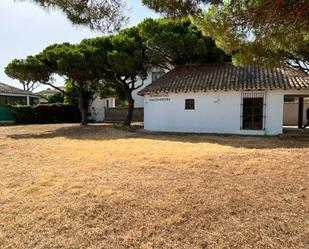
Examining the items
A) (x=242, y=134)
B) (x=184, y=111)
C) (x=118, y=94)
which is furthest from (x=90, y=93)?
(x=242, y=134)

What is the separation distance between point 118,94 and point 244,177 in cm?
2303

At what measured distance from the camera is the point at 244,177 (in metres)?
7.60

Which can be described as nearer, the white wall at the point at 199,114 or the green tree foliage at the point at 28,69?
the white wall at the point at 199,114

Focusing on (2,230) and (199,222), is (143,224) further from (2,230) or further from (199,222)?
(2,230)

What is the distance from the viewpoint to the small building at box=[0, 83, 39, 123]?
1237 inches

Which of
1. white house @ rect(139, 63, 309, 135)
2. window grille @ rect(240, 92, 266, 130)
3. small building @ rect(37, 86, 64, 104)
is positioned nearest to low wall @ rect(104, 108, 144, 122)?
small building @ rect(37, 86, 64, 104)

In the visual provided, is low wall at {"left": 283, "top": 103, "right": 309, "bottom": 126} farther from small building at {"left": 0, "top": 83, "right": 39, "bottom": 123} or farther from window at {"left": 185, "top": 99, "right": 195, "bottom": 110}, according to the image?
→ small building at {"left": 0, "top": 83, "right": 39, "bottom": 123}

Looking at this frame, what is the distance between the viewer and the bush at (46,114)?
30.4 meters

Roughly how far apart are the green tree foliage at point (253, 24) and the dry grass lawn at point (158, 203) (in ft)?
9.03

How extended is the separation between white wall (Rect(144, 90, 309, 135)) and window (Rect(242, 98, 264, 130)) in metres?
0.28

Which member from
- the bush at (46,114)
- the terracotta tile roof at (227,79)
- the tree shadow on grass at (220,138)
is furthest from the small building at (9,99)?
the terracotta tile roof at (227,79)

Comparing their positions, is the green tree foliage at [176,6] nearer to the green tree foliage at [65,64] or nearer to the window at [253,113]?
the window at [253,113]

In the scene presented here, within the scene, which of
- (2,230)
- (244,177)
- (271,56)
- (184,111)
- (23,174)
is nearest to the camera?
(2,230)

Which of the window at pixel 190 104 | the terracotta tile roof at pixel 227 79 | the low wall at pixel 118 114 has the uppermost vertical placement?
the terracotta tile roof at pixel 227 79
